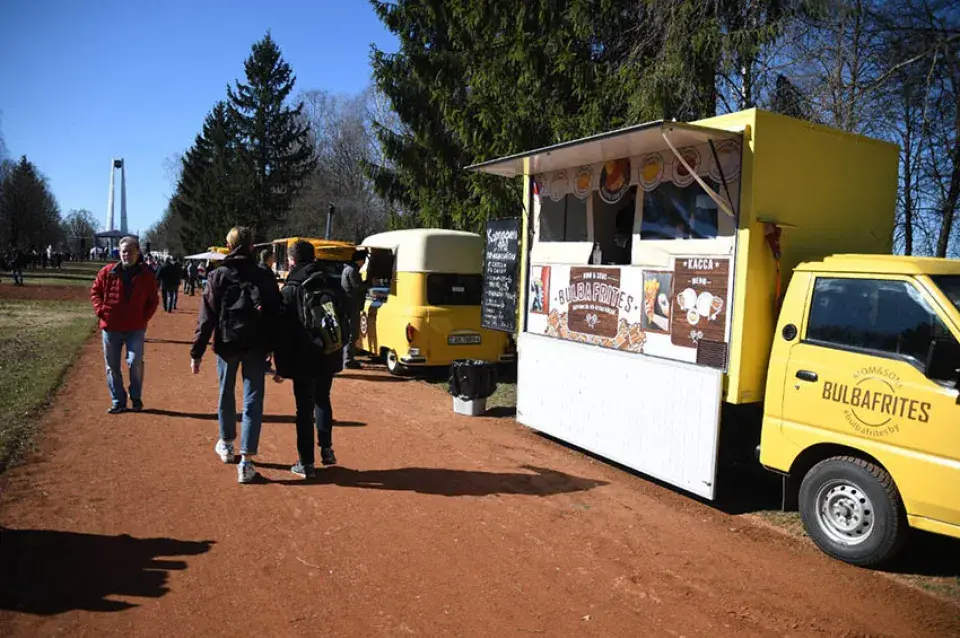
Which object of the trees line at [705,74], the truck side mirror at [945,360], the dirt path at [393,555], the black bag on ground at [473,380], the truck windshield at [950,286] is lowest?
the dirt path at [393,555]

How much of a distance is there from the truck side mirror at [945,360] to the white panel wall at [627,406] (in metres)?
1.61

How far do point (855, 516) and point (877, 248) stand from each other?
9.21 feet

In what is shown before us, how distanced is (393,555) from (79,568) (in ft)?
6.32

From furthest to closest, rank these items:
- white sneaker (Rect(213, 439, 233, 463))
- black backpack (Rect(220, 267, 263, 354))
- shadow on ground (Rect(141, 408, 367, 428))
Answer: shadow on ground (Rect(141, 408, 367, 428)) < white sneaker (Rect(213, 439, 233, 463)) < black backpack (Rect(220, 267, 263, 354))

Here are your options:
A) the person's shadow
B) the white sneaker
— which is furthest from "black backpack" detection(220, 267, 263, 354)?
the person's shadow

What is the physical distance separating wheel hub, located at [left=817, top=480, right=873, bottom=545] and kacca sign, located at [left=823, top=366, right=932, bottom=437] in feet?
1.49

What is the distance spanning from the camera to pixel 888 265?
4.65 meters

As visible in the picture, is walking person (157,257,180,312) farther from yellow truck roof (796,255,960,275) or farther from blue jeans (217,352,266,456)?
yellow truck roof (796,255,960,275)

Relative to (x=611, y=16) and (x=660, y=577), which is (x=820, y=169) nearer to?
(x=660, y=577)

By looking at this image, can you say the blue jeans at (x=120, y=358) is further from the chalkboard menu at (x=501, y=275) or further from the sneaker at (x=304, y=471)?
the chalkboard menu at (x=501, y=275)

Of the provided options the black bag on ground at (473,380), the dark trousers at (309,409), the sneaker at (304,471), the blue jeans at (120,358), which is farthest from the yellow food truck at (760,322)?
the blue jeans at (120,358)

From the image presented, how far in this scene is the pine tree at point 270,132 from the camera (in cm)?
4225

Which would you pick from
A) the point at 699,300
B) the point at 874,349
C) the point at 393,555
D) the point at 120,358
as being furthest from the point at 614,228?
the point at 120,358

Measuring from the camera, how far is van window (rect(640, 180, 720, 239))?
19.1 feet
